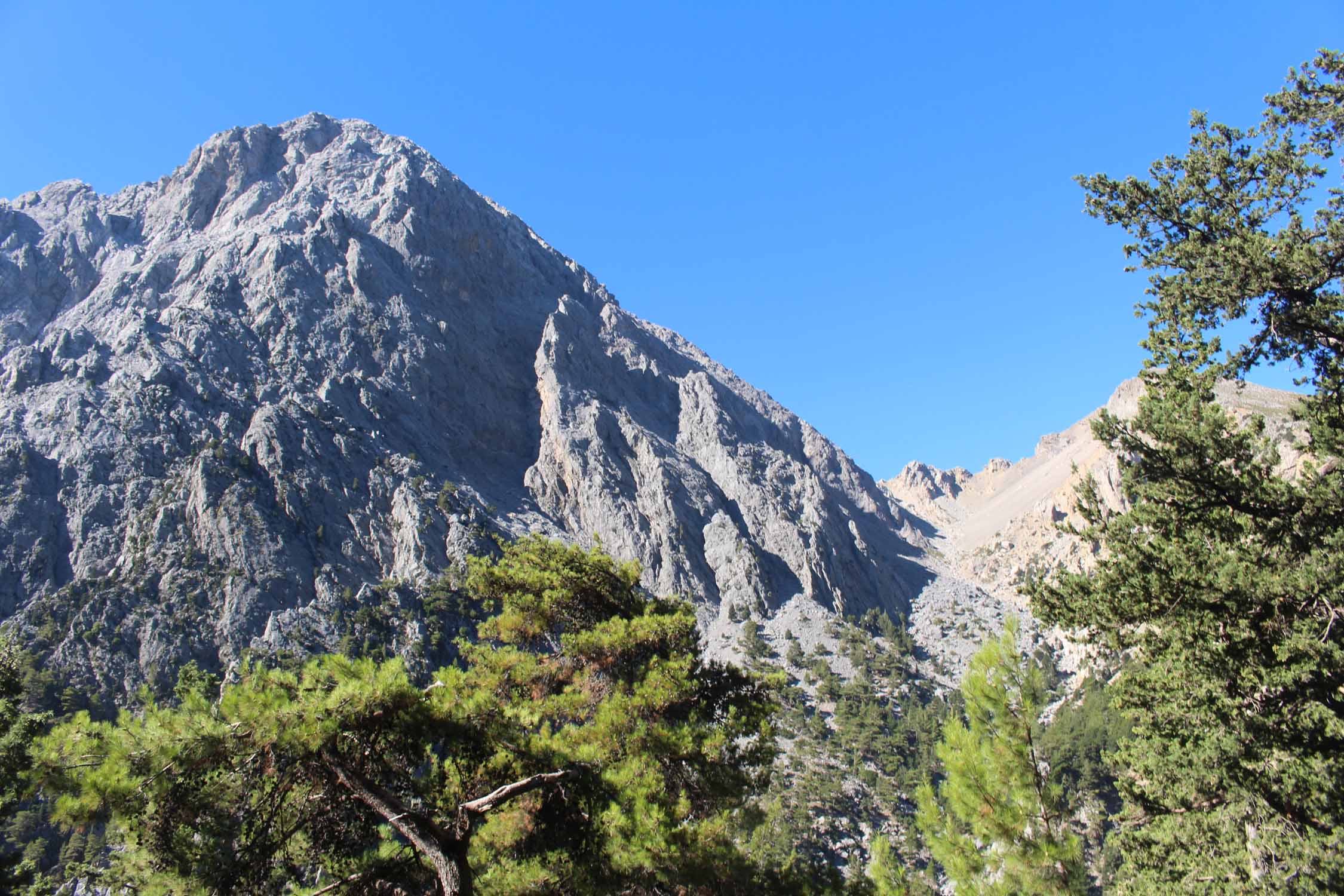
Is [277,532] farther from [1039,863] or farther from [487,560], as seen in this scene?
[1039,863]

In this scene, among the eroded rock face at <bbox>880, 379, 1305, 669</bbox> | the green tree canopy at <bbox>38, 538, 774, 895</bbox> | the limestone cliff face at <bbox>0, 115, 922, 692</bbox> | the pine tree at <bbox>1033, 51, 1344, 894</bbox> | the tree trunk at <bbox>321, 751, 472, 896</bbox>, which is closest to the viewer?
the green tree canopy at <bbox>38, 538, 774, 895</bbox>

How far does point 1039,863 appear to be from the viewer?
46.9 feet

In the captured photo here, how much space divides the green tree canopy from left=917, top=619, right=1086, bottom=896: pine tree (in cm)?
389

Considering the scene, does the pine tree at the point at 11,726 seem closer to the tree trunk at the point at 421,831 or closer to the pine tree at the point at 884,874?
the tree trunk at the point at 421,831

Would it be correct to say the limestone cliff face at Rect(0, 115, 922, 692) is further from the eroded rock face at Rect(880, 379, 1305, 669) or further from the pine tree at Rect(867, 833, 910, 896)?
the pine tree at Rect(867, 833, 910, 896)

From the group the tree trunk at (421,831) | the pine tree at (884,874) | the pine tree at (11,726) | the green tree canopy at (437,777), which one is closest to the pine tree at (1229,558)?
the pine tree at (884,874)

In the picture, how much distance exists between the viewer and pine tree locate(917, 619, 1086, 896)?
1441cm

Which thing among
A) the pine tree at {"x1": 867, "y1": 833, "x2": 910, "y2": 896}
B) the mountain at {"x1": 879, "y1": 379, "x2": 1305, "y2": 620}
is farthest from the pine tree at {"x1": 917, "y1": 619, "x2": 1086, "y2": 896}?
the mountain at {"x1": 879, "y1": 379, "x2": 1305, "y2": 620}

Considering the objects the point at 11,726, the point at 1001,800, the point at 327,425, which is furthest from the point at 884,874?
the point at 327,425

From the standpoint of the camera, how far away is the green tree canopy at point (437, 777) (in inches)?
305

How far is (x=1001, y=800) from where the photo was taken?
15.0m

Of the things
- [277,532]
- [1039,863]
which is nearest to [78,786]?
[1039,863]

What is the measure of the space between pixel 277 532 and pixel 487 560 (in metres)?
80.6

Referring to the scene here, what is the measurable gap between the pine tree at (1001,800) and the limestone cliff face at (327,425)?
2899 inches
